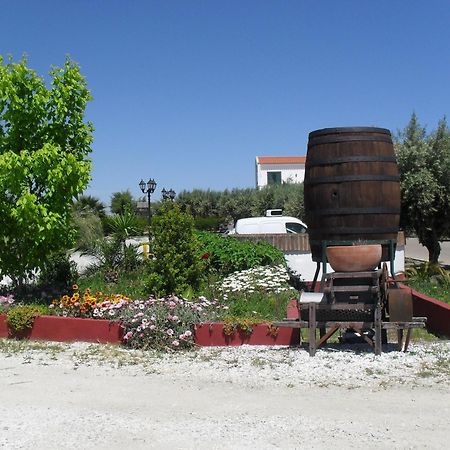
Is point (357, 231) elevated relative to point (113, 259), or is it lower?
elevated

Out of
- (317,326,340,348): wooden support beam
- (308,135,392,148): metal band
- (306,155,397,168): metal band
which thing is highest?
(308,135,392,148): metal band

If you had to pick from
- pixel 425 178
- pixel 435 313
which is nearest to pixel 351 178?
pixel 435 313

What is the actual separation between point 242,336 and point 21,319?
2.86 m

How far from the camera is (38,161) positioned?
8.21m

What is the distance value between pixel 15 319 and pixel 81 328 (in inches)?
34.7

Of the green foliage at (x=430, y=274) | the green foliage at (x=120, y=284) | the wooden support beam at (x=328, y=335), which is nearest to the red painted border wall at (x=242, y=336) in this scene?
the wooden support beam at (x=328, y=335)

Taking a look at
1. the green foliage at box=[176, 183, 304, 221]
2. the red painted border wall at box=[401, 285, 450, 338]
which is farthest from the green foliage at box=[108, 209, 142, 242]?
the green foliage at box=[176, 183, 304, 221]

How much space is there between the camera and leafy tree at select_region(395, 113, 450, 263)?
50.0ft

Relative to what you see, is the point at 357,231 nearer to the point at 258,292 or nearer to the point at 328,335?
the point at 328,335

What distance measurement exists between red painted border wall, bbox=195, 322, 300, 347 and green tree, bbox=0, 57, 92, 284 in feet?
9.04

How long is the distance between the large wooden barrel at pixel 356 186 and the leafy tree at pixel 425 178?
8.66 metres

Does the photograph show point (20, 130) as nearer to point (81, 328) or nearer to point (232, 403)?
point (81, 328)

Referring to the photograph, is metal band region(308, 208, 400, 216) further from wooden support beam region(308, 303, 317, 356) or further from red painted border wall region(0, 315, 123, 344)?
red painted border wall region(0, 315, 123, 344)

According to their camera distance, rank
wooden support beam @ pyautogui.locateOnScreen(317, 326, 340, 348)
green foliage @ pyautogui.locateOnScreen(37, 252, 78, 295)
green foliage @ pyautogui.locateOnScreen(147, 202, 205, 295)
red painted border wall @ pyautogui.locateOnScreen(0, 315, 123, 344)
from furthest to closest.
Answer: green foliage @ pyautogui.locateOnScreen(37, 252, 78, 295)
green foliage @ pyautogui.locateOnScreen(147, 202, 205, 295)
red painted border wall @ pyautogui.locateOnScreen(0, 315, 123, 344)
wooden support beam @ pyautogui.locateOnScreen(317, 326, 340, 348)
